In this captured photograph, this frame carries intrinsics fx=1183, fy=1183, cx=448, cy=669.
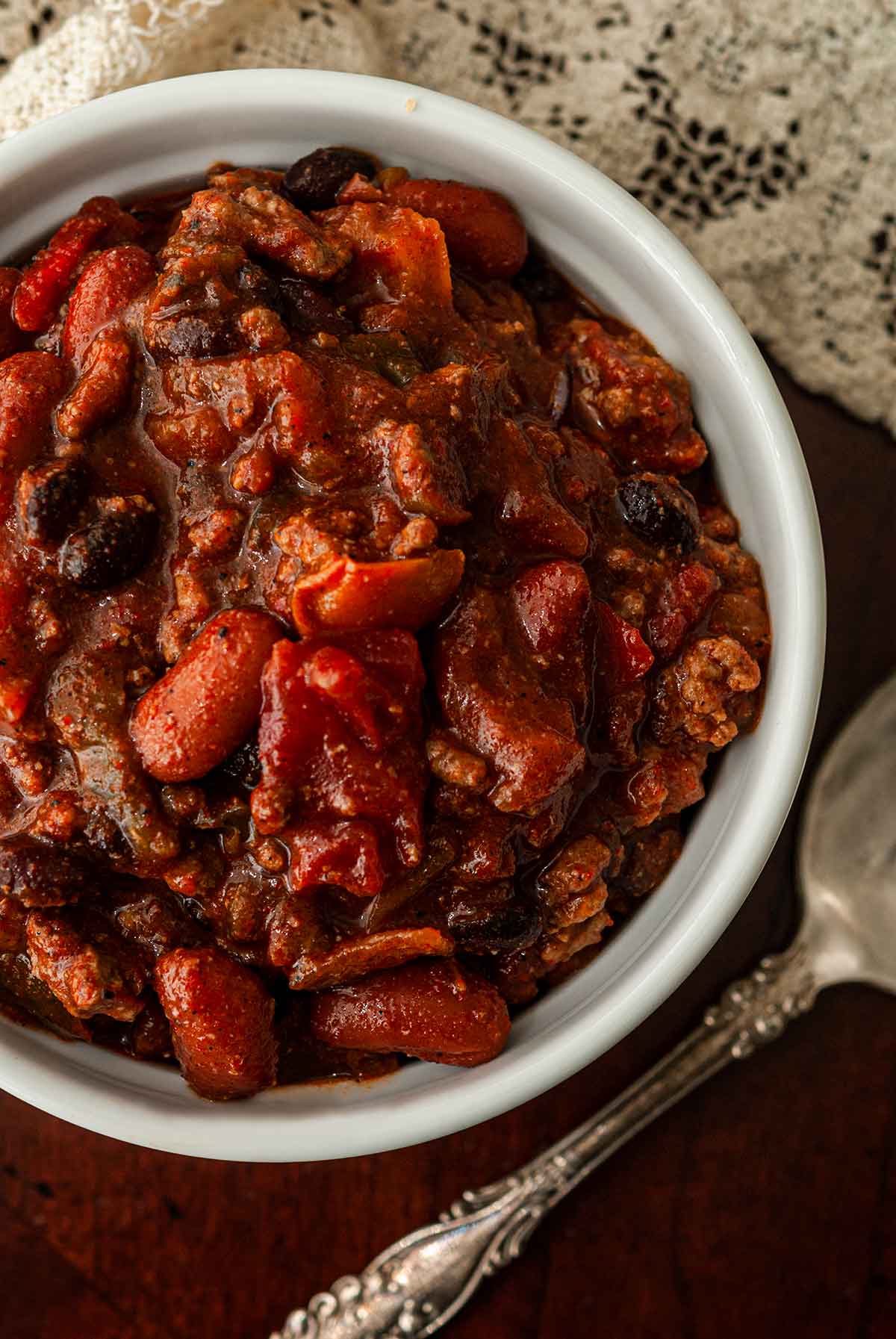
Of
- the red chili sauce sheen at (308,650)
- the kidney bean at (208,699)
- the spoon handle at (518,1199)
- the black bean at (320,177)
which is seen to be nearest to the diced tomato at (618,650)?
the red chili sauce sheen at (308,650)

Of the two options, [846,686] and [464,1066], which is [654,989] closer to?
[464,1066]

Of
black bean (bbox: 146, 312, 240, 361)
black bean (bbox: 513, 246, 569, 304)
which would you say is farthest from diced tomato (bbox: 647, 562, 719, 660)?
black bean (bbox: 146, 312, 240, 361)

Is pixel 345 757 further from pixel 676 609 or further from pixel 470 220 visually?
pixel 470 220

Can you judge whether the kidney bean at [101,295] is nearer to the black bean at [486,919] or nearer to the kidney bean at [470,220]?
the kidney bean at [470,220]

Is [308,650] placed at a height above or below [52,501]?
below

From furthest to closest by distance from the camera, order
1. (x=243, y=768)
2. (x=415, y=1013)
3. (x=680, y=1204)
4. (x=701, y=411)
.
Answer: (x=680, y=1204), (x=701, y=411), (x=415, y=1013), (x=243, y=768)

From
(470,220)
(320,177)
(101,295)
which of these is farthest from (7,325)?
(470,220)

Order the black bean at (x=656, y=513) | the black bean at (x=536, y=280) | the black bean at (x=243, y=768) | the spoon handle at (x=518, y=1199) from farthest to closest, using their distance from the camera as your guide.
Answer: the spoon handle at (x=518, y=1199), the black bean at (x=536, y=280), the black bean at (x=656, y=513), the black bean at (x=243, y=768)

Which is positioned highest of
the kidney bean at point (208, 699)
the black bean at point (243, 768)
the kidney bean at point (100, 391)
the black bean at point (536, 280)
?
the kidney bean at point (100, 391)

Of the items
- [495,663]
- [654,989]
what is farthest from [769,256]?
[654,989]
